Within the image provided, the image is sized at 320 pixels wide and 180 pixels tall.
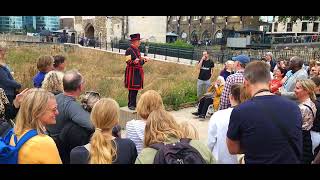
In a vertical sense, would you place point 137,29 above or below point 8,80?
above

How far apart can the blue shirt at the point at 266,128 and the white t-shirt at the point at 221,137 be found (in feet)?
2.47

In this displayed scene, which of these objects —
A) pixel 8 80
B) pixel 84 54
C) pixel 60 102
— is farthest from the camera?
pixel 84 54

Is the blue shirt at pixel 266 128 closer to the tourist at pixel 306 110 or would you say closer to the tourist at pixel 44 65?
the tourist at pixel 306 110

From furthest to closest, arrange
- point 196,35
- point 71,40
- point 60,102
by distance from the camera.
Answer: point 196,35 → point 71,40 → point 60,102

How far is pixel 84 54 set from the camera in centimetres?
2828

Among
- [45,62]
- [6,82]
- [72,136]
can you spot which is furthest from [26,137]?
[45,62]

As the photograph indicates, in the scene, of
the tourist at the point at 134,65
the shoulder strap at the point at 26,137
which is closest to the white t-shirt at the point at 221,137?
the shoulder strap at the point at 26,137

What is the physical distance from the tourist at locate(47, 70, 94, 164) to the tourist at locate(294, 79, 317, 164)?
2292mm

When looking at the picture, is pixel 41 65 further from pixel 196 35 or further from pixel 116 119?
pixel 196 35

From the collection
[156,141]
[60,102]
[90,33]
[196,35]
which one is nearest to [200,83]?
[60,102]

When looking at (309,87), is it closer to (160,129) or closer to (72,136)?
(160,129)

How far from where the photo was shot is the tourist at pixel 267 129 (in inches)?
98.8
